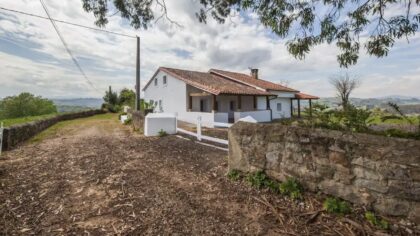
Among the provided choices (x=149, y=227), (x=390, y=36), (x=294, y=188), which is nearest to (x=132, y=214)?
(x=149, y=227)

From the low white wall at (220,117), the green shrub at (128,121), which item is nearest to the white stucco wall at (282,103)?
the low white wall at (220,117)

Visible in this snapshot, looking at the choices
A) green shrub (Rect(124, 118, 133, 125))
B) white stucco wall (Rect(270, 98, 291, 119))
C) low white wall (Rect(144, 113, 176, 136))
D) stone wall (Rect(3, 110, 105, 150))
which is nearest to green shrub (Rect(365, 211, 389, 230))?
low white wall (Rect(144, 113, 176, 136))

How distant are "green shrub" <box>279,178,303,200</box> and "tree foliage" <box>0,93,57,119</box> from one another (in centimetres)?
6390

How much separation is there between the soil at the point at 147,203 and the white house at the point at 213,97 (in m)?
11.6

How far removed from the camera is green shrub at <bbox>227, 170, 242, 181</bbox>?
4.99 m

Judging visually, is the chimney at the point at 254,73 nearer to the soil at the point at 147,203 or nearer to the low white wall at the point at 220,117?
the low white wall at the point at 220,117

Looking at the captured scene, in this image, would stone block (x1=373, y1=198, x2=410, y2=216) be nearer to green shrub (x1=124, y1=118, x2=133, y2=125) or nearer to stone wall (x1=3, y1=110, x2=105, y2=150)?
stone wall (x1=3, y1=110, x2=105, y2=150)

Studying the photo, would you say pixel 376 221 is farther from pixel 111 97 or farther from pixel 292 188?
pixel 111 97

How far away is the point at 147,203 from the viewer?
13.4 feet

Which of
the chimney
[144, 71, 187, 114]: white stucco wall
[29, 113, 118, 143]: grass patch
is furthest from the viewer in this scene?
the chimney

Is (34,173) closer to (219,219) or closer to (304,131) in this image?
(219,219)

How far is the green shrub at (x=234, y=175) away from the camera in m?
4.99

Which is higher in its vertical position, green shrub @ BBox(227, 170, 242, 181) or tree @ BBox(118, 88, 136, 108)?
tree @ BBox(118, 88, 136, 108)

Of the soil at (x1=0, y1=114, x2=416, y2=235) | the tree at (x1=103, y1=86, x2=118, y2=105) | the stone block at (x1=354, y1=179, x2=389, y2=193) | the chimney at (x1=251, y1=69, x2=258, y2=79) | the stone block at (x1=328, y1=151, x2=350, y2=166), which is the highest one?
the chimney at (x1=251, y1=69, x2=258, y2=79)
